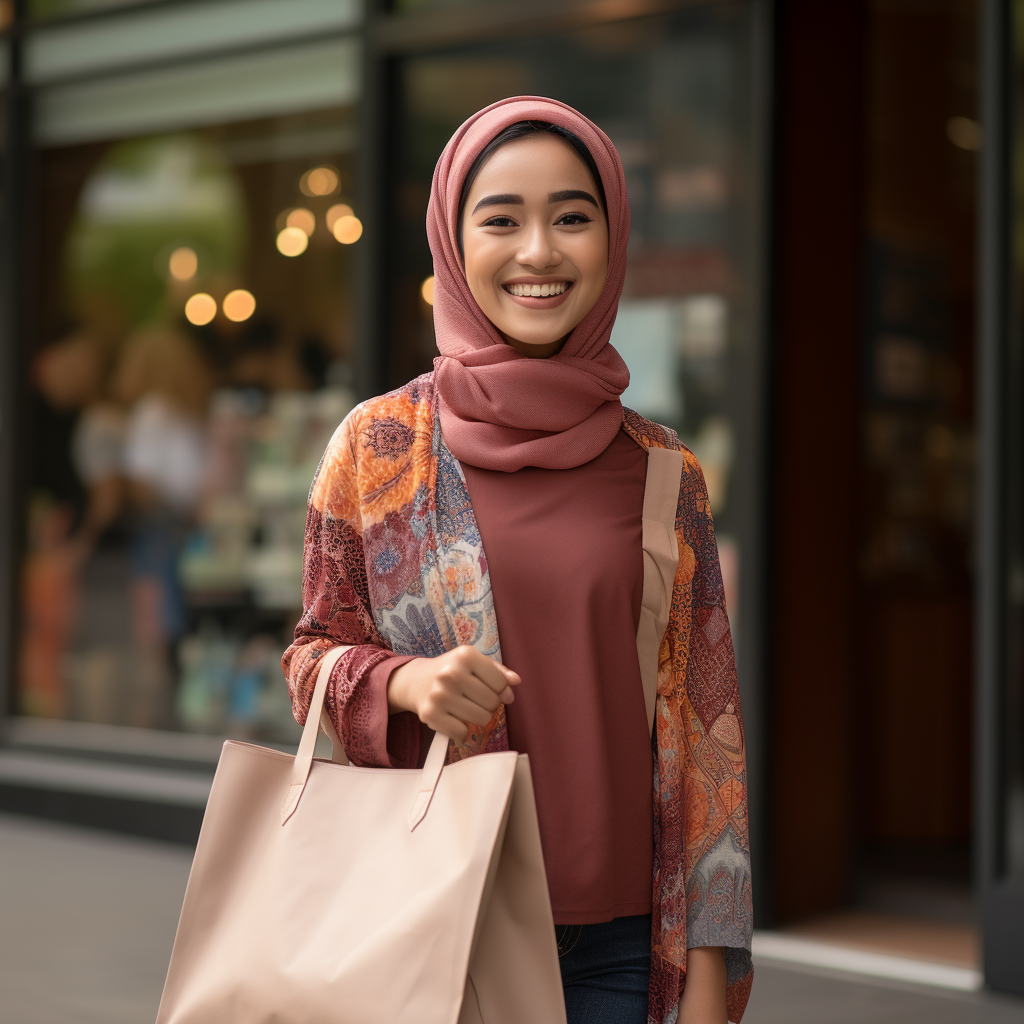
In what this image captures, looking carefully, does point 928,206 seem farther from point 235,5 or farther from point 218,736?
point 218,736

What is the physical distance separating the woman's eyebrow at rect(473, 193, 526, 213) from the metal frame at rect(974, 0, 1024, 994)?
288 centimetres

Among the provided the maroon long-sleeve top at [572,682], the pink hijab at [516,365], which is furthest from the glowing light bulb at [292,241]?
the maroon long-sleeve top at [572,682]

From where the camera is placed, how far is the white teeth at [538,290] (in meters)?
1.85

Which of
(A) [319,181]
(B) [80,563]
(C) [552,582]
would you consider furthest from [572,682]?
(B) [80,563]

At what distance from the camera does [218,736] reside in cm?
658

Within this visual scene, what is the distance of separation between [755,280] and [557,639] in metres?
3.29

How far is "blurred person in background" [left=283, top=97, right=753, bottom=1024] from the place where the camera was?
176cm

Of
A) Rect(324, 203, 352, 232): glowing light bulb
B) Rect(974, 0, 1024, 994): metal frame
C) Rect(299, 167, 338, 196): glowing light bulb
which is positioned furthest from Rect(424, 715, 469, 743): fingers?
Rect(299, 167, 338, 196): glowing light bulb

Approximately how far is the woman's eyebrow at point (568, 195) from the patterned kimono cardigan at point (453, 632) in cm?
30

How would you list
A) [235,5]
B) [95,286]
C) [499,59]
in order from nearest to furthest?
[499,59], [235,5], [95,286]

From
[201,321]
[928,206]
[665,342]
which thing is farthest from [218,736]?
[928,206]

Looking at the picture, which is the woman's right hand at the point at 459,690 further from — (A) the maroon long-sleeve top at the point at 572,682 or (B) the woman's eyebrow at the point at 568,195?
(B) the woman's eyebrow at the point at 568,195

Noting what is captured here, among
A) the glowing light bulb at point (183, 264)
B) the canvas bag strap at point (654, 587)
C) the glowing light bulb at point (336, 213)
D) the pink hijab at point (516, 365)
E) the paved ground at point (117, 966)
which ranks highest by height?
the glowing light bulb at point (336, 213)

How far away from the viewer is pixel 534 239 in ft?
5.97
